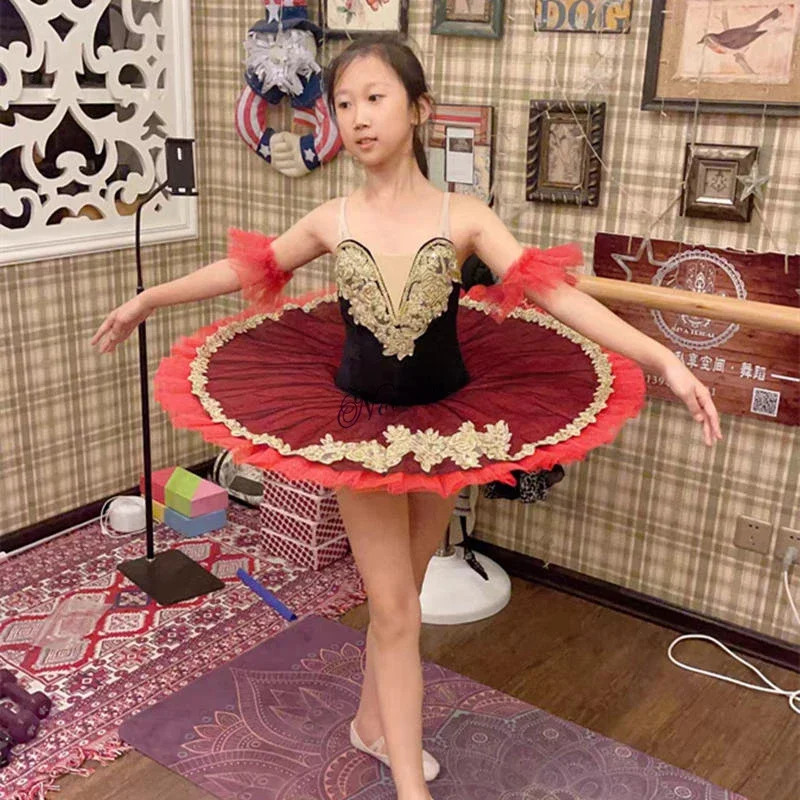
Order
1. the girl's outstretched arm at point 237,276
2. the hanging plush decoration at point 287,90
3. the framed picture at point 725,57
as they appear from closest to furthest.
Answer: the girl's outstretched arm at point 237,276 → the framed picture at point 725,57 → the hanging plush decoration at point 287,90

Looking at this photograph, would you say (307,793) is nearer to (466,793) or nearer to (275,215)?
(466,793)

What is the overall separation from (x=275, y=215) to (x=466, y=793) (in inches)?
73.1

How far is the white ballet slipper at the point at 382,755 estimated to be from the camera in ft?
6.50

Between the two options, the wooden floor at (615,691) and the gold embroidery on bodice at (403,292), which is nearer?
the gold embroidery on bodice at (403,292)

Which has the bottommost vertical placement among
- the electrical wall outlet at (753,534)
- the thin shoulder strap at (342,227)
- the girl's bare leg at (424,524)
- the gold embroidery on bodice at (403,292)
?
the electrical wall outlet at (753,534)

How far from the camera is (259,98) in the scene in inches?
116

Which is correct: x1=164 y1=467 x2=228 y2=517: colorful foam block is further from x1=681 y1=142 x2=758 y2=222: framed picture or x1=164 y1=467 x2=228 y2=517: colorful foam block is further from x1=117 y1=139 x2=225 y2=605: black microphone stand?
x1=681 y1=142 x2=758 y2=222: framed picture

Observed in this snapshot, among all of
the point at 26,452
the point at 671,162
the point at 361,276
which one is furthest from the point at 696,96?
the point at 26,452

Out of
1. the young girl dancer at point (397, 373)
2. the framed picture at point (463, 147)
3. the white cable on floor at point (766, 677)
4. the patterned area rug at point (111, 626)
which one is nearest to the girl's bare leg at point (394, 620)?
the young girl dancer at point (397, 373)

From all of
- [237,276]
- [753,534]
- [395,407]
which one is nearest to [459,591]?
[753,534]

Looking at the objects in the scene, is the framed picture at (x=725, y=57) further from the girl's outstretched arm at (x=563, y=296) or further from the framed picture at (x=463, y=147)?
the girl's outstretched arm at (x=563, y=296)

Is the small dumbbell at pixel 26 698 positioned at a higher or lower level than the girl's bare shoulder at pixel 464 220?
lower

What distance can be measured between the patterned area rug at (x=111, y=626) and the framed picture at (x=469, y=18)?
148cm

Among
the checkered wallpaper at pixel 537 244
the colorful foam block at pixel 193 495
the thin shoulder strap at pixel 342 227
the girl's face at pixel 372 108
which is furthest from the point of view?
the colorful foam block at pixel 193 495
